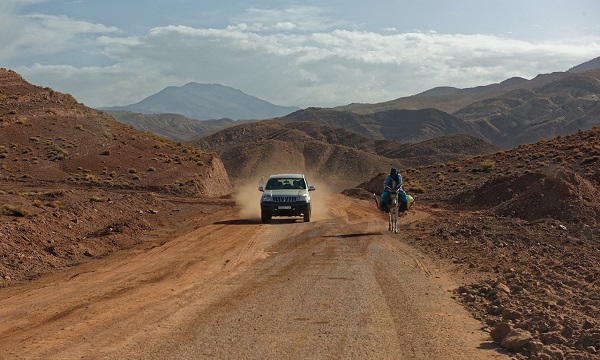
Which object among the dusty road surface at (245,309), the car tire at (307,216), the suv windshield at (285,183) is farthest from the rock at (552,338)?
the suv windshield at (285,183)

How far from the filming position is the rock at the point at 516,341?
24.0ft

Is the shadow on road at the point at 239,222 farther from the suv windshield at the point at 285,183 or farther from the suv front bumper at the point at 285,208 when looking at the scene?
the suv windshield at the point at 285,183

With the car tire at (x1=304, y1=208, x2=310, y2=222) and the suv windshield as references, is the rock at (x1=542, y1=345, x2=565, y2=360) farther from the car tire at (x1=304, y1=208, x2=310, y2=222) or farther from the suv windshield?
the suv windshield

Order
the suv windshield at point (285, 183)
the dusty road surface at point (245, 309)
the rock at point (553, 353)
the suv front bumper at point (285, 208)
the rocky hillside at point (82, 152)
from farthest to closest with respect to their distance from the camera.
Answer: the rocky hillside at point (82, 152), the suv windshield at point (285, 183), the suv front bumper at point (285, 208), the dusty road surface at point (245, 309), the rock at point (553, 353)

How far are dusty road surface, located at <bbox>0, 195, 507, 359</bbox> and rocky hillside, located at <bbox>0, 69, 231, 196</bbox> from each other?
36798 mm

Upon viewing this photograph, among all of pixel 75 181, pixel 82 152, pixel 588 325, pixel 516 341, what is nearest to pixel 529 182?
pixel 588 325

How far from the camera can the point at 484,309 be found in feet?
30.9

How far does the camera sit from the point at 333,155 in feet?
405

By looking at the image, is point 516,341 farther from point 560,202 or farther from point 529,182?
point 529,182

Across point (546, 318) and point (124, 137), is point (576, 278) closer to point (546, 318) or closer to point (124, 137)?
point (546, 318)

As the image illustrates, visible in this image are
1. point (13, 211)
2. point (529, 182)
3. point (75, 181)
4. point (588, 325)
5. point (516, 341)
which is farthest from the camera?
point (75, 181)

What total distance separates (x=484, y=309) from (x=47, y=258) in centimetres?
1105

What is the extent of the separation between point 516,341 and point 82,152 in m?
58.1

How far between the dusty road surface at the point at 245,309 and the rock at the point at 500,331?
124 millimetres
